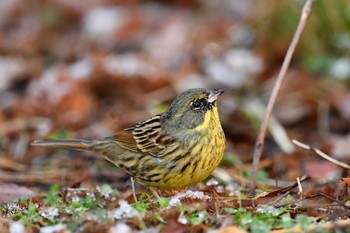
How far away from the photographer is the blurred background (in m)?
7.21

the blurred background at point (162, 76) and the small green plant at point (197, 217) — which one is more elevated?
the small green plant at point (197, 217)

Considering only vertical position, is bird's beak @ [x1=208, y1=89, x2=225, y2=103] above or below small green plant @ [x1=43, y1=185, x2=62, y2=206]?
above

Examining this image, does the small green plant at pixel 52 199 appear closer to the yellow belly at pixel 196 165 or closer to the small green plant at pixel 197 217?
the yellow belly at pixel 196 165

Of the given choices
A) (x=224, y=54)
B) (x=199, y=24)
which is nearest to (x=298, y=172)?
(x=224, y=54)

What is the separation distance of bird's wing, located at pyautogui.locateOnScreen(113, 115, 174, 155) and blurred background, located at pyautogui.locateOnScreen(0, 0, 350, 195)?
16.8 inches

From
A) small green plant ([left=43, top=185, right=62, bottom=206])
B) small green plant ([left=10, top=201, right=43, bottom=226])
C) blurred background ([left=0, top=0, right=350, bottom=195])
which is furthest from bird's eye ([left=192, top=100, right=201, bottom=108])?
small green plant ([left=10, top=201, right=43, bottom=226])

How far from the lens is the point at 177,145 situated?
5574 millimetres

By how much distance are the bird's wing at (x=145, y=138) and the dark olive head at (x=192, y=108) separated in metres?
0.12

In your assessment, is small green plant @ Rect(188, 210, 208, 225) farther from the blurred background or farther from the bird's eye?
the blurred background

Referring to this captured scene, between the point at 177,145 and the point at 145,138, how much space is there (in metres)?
0.36

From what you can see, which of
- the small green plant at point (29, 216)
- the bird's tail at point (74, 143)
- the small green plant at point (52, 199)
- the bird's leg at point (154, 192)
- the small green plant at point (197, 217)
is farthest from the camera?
the bird's tail at point (74, 143)

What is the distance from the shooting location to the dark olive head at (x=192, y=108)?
566 centimetres

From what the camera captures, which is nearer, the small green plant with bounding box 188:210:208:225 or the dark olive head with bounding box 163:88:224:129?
the small green plant with bounding box 188:210:208:225

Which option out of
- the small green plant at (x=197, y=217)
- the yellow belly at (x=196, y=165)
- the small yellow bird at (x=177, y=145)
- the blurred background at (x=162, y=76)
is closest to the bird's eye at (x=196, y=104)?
the small yellow bird at (x=177, y=145)
